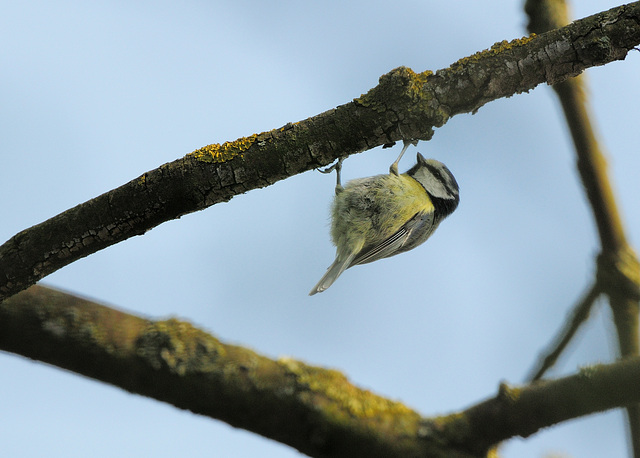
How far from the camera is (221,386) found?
3.02 m

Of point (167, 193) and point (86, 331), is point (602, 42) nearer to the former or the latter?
point (167, 193)

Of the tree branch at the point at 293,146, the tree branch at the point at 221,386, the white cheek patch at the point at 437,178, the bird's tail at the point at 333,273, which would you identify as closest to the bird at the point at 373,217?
the bird's tail at the point at 333,273

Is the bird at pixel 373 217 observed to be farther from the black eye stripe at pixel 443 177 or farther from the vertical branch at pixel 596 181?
the vertical branch at pixel 596 181

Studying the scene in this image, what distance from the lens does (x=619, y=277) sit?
10.6ft

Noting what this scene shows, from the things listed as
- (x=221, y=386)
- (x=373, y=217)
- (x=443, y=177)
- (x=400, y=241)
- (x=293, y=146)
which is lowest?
(x=221, y=386)

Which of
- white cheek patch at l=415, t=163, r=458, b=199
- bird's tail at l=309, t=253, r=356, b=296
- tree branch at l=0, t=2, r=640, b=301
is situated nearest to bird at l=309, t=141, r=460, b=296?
bird's tail at l=309, t=253, r=356, b=296

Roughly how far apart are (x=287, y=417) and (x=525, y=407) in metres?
1.17

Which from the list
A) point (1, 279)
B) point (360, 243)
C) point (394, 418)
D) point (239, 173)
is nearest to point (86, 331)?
point (1, 279)

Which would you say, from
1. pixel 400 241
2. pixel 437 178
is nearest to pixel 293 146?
pixel 400 241

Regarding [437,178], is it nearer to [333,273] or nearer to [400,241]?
[400,241]

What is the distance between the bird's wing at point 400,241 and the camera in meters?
4.40

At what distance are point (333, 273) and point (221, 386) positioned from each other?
1416mm

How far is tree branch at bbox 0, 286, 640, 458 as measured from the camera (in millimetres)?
2975

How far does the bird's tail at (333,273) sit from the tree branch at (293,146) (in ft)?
5.69
